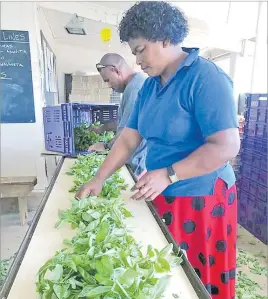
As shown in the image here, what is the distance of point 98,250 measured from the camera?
2.30ft

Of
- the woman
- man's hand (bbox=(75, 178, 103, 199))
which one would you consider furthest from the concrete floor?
man's hand (bbox=(75, 178, 103, 199))

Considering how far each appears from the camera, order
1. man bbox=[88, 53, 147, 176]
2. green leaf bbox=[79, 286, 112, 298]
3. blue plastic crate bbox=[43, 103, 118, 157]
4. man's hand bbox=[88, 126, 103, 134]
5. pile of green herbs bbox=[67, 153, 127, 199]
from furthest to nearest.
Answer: man's hand bbox=[88, 126, 103, 134]
blue plastic crate bbox=[43, 103, 118, 157]
man bbox=[88, 53, 147, 176]
pile of green herbs bbox=[67, 153, 127, 199]
green leaf bbox=[79, 286, 112, 298]

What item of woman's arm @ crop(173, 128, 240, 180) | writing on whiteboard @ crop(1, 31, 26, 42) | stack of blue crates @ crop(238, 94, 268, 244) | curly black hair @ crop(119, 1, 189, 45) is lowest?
stack of blue crates @ crop(238, 94, 268, 244)

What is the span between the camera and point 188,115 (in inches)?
42.0

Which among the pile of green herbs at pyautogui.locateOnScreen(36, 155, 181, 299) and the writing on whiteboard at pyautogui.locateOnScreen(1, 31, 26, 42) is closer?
the pile of green herbs at pyautogui.locateOnScreen(36, 155, 181, 299)

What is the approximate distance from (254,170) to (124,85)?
162 centimetres

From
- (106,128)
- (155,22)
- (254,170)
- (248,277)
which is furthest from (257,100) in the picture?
(155,22)

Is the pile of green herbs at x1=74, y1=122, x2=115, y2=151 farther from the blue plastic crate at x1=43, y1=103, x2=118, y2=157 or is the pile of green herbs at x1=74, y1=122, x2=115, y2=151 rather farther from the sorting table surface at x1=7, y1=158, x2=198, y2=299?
the sorting table surface at x1=7, y1=158, x2=198, y2=299

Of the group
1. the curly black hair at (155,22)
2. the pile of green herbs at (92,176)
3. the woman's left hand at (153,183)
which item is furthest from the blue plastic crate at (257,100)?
the woman's left hand at (153,183)

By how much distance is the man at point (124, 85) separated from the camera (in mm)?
1809

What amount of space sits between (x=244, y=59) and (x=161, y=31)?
5.58m

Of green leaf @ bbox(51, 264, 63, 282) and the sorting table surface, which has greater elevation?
green leaf @ bbox(51, 264, 63, 282)

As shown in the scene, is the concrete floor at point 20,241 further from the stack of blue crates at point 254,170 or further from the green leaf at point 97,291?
the green leaf at point 97,291

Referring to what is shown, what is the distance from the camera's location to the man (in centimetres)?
→ 181
